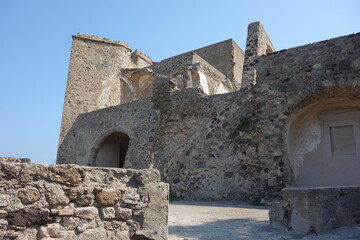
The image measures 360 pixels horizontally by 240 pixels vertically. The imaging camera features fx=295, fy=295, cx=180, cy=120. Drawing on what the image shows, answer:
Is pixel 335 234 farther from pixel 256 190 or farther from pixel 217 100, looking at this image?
pixel 217 100

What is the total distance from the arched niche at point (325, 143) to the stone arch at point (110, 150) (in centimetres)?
712

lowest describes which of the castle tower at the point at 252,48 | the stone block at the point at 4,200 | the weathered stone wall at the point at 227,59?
the stone block at the point at 4,200

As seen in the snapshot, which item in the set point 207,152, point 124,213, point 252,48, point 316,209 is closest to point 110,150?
point 207,152

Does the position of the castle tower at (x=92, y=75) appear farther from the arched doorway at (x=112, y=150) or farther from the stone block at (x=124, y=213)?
the stone block at (x=124, y=213)

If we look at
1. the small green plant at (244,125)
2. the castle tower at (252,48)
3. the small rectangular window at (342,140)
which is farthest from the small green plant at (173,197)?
the small rectangular window at (342,140)

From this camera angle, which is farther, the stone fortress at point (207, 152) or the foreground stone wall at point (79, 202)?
the stone fortress at point (207, 152)

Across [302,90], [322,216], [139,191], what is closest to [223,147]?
[302,90]

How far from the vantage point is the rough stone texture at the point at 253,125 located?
24.3 ft

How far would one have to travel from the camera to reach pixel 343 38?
7422mm

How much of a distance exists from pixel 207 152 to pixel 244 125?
1403 millimetres

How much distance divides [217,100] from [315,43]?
10.3 ft

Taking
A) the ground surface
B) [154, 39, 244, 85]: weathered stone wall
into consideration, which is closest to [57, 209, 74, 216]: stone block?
the ground surface

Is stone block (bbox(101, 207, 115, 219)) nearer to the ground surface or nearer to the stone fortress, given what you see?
the stone fortress

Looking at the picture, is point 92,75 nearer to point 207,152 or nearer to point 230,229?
point 207,152
